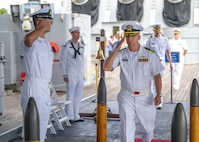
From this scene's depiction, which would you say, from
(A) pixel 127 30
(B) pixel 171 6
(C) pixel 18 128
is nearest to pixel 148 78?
(A) pixel 127 30

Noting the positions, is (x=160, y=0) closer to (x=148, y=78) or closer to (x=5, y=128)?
(x=5, y=128)

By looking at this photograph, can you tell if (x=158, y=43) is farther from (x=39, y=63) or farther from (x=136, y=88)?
(x=39, y=63)

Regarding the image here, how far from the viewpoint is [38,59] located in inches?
183

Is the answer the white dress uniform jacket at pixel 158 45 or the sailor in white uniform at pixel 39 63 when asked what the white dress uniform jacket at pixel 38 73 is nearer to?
the sailor in white uniform at pixel 39 63

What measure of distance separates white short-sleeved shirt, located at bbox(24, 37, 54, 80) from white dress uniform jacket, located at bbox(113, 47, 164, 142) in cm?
83

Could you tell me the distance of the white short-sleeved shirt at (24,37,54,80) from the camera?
4.63 m

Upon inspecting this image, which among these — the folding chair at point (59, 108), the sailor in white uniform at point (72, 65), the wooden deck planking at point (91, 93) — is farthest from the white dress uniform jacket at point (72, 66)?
the wooden deck planking at point (91, 93)

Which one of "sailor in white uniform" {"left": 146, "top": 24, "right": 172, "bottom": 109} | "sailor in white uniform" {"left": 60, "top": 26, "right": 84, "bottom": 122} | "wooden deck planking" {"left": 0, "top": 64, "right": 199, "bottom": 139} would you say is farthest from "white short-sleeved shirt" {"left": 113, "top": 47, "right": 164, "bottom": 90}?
"sailor in white uniform" {"left": 146, "top": 24, "right": 172, "bottom": 109}

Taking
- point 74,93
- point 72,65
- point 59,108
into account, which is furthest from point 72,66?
point 59,108

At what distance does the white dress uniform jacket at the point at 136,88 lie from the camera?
5.00 m

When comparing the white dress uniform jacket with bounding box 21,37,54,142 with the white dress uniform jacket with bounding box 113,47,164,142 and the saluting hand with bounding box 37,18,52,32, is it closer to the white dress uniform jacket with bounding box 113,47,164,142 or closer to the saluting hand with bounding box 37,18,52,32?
the saluting hand with bounding box 37,18,52,32

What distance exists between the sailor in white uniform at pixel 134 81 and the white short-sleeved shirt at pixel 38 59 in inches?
29.9

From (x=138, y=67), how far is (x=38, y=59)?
1.14 m

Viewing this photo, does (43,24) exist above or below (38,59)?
above
